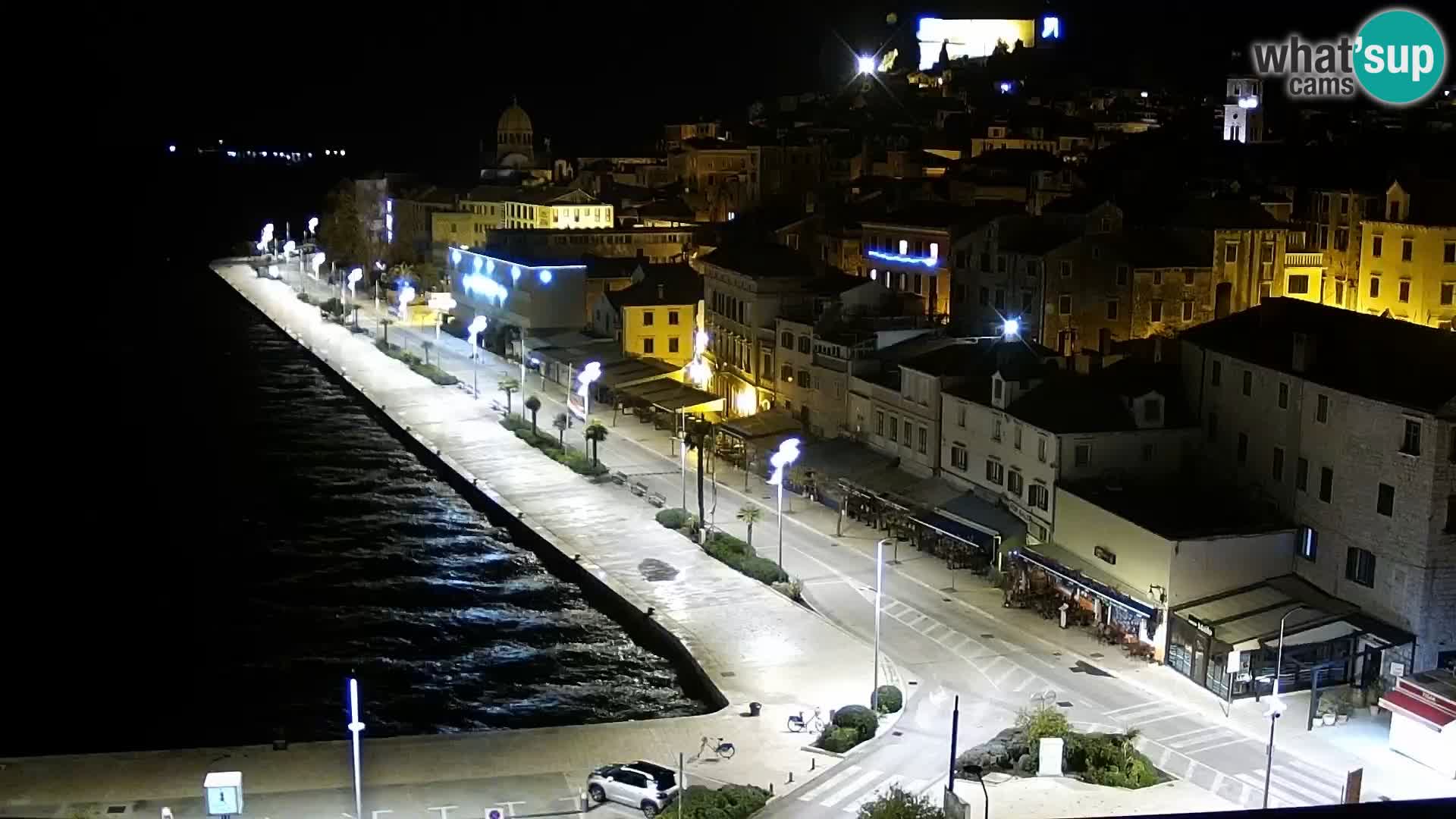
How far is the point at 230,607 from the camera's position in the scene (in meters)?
41.9

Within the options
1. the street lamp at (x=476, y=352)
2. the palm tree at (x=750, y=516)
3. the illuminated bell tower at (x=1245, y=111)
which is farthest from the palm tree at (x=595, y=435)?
the illuminated bell tower at (x=1245, y=111)

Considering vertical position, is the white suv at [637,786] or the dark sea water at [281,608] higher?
the white suv at [637,786]

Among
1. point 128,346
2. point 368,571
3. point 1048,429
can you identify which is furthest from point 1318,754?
point 128,346

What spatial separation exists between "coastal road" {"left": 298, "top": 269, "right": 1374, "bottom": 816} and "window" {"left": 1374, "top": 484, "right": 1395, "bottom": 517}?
6190 mm

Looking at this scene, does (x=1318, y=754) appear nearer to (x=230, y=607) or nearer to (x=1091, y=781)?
(x=1091, y=781)

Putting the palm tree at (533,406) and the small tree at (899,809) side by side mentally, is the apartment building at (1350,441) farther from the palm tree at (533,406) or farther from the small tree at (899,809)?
the palm tree at (533,406)

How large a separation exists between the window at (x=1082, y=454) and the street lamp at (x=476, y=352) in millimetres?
33190

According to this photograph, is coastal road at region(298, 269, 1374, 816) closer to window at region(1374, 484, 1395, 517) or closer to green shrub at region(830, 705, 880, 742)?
green shrub at region(830, 705, 880, 742)

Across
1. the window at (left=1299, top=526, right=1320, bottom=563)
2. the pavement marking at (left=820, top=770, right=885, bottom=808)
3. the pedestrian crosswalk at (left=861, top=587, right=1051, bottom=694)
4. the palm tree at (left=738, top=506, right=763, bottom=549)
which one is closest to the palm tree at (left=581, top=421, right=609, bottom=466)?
the palm tree at (left=738, top=506, right=763, bottom=549)

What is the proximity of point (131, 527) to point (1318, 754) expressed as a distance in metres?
37.9

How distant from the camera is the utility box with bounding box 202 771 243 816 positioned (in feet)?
78.0

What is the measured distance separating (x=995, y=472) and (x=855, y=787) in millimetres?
16565

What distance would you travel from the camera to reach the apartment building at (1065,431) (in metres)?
38.1

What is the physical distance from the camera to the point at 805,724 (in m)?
28.4
